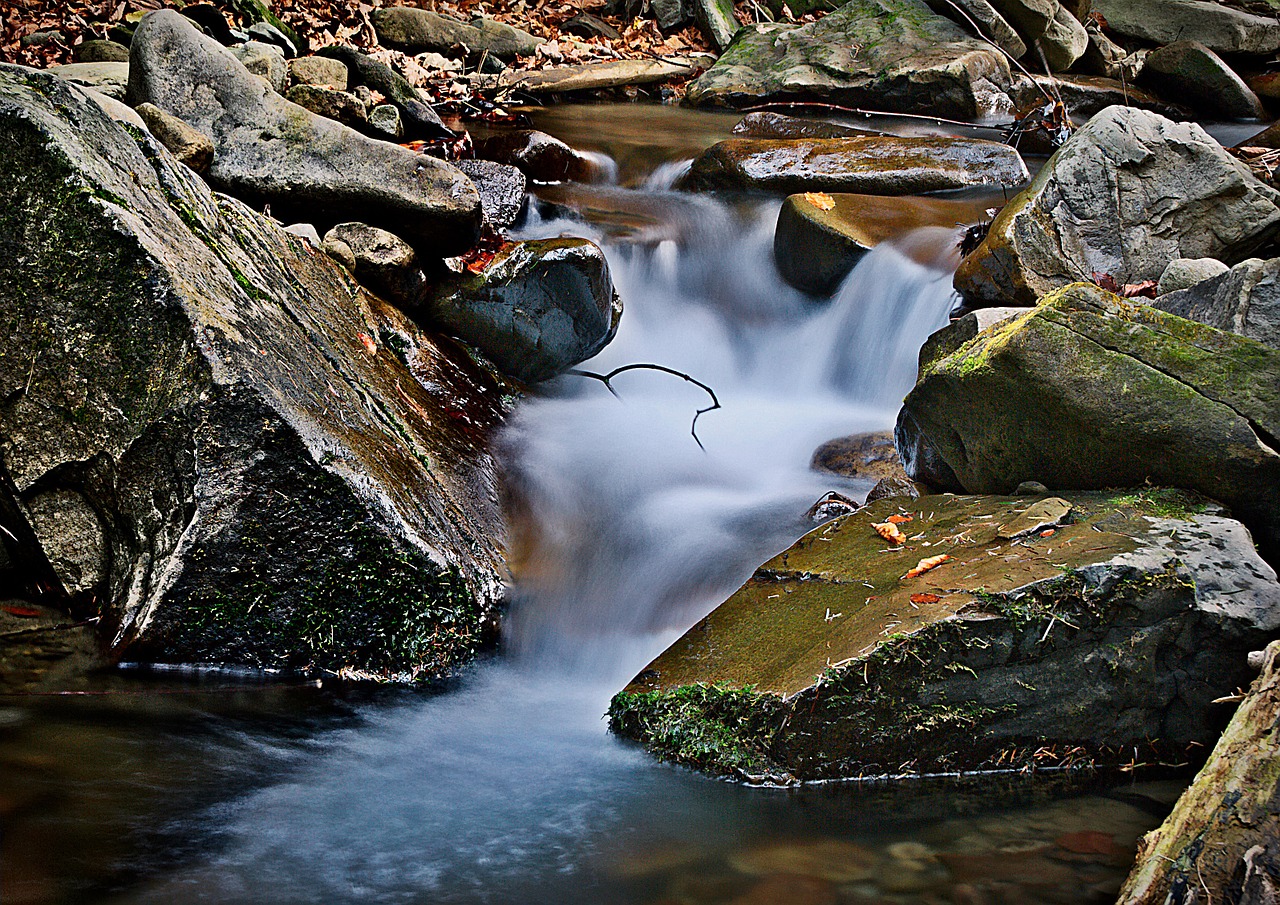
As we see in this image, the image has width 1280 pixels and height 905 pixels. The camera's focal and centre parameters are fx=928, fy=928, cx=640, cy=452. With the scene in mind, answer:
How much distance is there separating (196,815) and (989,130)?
38.0ft

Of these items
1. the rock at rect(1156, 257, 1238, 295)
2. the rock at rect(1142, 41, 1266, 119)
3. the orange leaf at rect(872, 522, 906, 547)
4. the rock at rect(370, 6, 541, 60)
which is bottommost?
the orange leaf at rect(872, 522, 906, 547)

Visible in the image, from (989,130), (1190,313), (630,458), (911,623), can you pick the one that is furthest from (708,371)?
(989,130)

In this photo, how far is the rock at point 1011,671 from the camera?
305cm

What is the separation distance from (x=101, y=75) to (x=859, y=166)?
6116 millimetres

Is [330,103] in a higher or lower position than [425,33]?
lower

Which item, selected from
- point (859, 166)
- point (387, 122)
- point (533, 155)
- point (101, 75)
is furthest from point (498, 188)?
point (859, 166)

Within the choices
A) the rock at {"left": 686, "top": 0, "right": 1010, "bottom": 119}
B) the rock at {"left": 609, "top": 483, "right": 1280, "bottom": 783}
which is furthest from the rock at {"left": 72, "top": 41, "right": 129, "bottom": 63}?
the rock at {"left": 609, "top": 483, "right": 1280, "bottom": 783}

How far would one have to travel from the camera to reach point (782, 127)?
10742mm

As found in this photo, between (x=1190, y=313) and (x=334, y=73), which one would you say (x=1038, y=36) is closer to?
(x=334, y=73)

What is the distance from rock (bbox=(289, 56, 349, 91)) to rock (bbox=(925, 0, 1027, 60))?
8.33 metres

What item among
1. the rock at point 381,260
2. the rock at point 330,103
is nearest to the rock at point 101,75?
the rock at point 330,103

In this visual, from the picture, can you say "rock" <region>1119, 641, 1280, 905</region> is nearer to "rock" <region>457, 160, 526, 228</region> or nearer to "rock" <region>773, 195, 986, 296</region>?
"rock" <region>773, 195, 986, 296</region>

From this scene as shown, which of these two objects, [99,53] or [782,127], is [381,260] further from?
[782,127]

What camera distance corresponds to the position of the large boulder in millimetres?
3234
